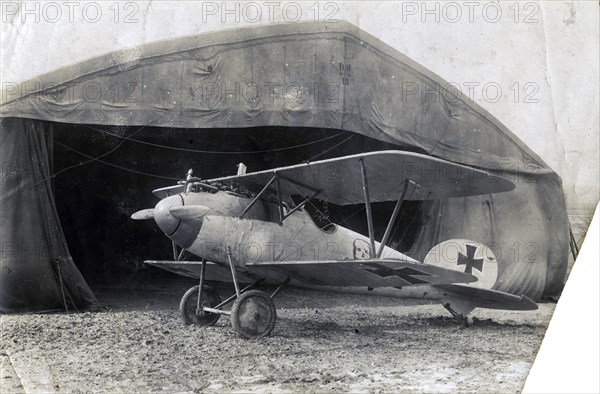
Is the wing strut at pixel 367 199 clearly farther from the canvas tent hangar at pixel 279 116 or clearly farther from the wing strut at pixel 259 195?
the wing strut at pixel 259 195

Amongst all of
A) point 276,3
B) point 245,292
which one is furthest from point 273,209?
point 276,3

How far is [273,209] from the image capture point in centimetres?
343

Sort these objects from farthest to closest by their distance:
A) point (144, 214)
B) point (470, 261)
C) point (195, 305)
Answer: point (195, 305)
point (470, 261)
point (144, 214)

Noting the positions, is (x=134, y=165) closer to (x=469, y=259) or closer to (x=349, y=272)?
(x=349, y=272)

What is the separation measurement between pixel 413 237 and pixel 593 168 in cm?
109

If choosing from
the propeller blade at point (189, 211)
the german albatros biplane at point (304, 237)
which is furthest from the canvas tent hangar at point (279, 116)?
the propeller blade at point (189, 211)

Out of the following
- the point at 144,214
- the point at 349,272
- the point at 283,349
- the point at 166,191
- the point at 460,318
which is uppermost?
the point at 166,191

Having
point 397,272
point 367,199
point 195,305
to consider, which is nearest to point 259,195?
point 367,199

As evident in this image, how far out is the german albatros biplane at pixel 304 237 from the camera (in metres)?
3.13

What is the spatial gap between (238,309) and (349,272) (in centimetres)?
67

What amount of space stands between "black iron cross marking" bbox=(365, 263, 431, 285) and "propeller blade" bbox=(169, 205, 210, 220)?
1.00 metres

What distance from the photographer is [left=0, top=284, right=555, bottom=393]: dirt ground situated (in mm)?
2781

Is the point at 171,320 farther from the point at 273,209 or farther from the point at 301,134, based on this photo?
the point at 301,134

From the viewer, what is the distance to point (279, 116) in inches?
122
